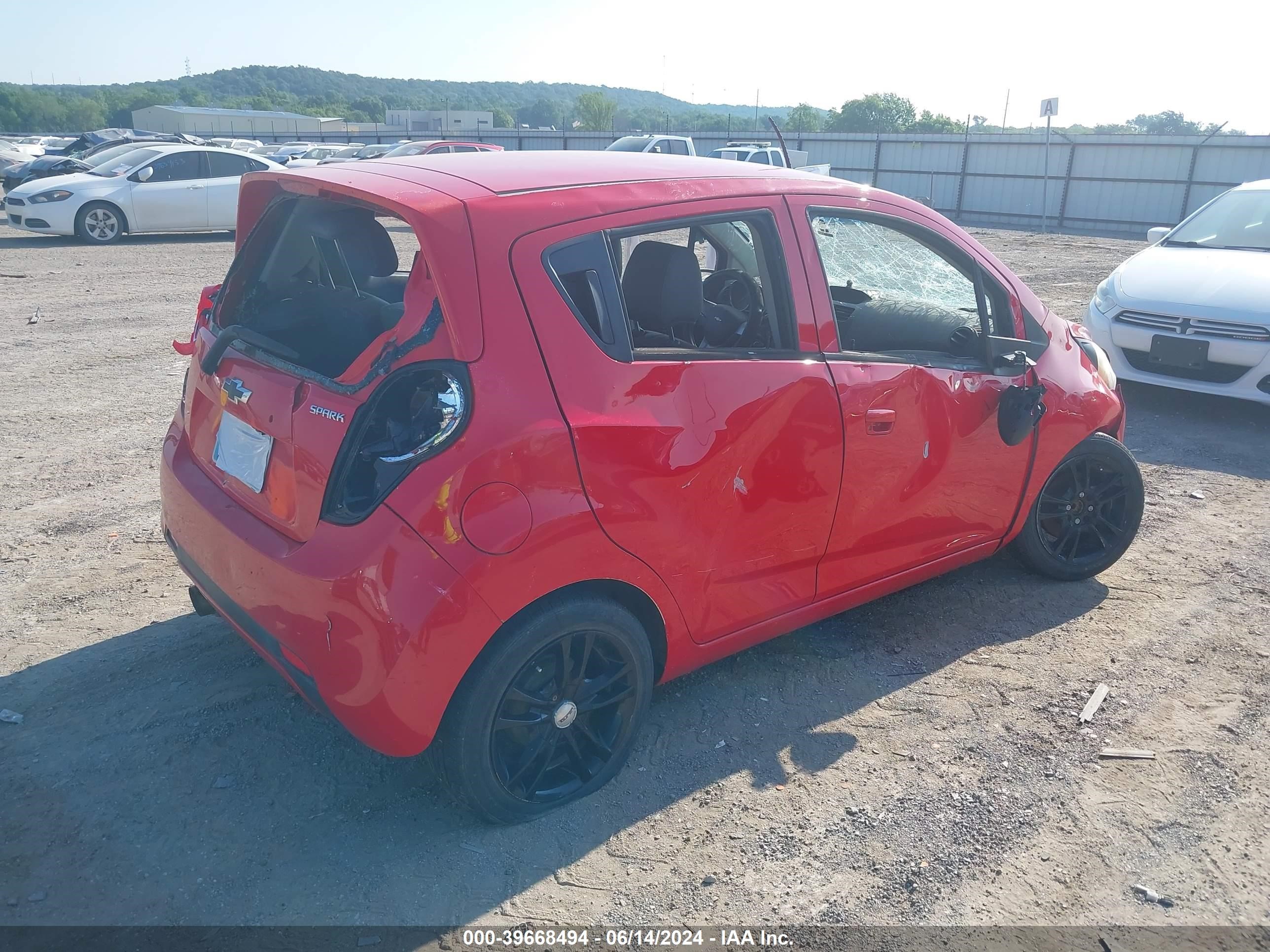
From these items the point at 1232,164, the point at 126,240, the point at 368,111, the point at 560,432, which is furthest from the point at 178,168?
the point at 368,111

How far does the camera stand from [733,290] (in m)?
3.78

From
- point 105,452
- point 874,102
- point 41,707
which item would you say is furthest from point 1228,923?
point 874,102

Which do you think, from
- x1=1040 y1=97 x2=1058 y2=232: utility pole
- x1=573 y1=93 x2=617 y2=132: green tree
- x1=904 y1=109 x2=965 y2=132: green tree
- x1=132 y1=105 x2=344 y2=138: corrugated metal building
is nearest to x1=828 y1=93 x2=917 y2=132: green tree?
x1=904 y1=109 x2=965 y2=132: green tree

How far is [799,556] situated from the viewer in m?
3.29

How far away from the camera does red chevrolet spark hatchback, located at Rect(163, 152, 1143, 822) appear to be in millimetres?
2469

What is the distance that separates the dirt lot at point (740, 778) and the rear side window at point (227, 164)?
43.2 ft

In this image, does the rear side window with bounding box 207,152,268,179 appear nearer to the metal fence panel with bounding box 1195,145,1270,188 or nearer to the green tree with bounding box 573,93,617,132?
the metal fence panel with bounding box 1195,145,1270,188

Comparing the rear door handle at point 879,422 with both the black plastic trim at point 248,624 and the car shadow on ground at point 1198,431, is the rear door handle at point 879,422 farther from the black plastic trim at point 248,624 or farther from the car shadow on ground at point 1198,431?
the car shadow on ground at point 1198,431

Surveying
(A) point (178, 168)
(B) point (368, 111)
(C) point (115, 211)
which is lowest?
(C) point (115, 211)

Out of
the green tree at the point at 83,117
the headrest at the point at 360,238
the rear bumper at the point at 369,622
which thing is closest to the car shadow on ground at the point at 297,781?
the rear bumper at the point at 369,622

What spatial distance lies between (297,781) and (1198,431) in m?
6.64

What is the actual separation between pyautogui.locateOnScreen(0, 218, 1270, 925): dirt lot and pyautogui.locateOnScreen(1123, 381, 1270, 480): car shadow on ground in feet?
5.29

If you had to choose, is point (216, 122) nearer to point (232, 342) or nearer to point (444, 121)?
point (444, 121)

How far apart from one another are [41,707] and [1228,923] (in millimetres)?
3760
